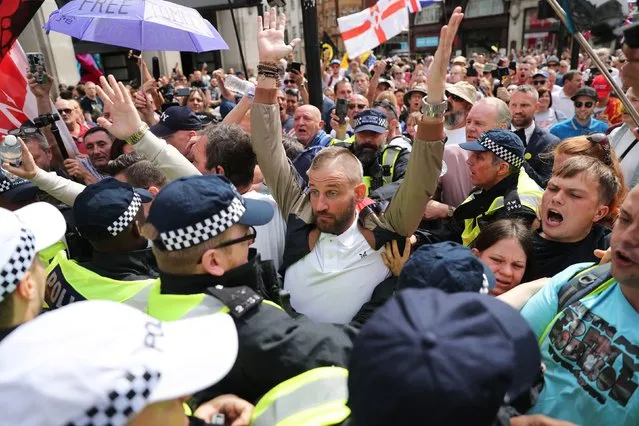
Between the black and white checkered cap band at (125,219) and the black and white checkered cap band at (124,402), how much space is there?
1.25 metres

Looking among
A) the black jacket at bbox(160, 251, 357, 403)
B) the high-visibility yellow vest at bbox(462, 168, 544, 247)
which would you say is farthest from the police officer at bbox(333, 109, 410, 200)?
the black jacket at bbox(160, 251, 357, 403)

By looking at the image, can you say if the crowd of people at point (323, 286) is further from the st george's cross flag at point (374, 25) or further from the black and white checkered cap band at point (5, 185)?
the st george's cross flag at point (374, 25)

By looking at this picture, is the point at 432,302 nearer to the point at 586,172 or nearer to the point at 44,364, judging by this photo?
the point at 44,364

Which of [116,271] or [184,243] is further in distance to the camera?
[116,271]

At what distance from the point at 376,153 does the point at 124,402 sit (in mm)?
3074

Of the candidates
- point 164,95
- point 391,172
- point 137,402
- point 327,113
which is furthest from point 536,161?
point 164,95

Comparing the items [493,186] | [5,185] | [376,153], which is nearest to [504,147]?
[493,186]

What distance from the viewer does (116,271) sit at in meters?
2.02

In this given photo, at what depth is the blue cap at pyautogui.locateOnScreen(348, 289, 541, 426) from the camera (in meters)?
0.83

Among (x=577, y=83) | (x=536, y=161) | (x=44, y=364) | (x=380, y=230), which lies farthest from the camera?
(x=577, y=83)

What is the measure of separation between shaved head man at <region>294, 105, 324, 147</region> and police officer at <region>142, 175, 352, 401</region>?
9.68 ft

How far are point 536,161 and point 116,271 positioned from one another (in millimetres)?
3865

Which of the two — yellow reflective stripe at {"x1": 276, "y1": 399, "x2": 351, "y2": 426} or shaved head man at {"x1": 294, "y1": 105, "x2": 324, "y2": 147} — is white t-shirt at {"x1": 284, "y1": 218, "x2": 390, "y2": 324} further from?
shaved head man at {"x1": 294, "y1": 105, "x2": 324, "y2": 147}

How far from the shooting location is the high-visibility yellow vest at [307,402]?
1.19m
